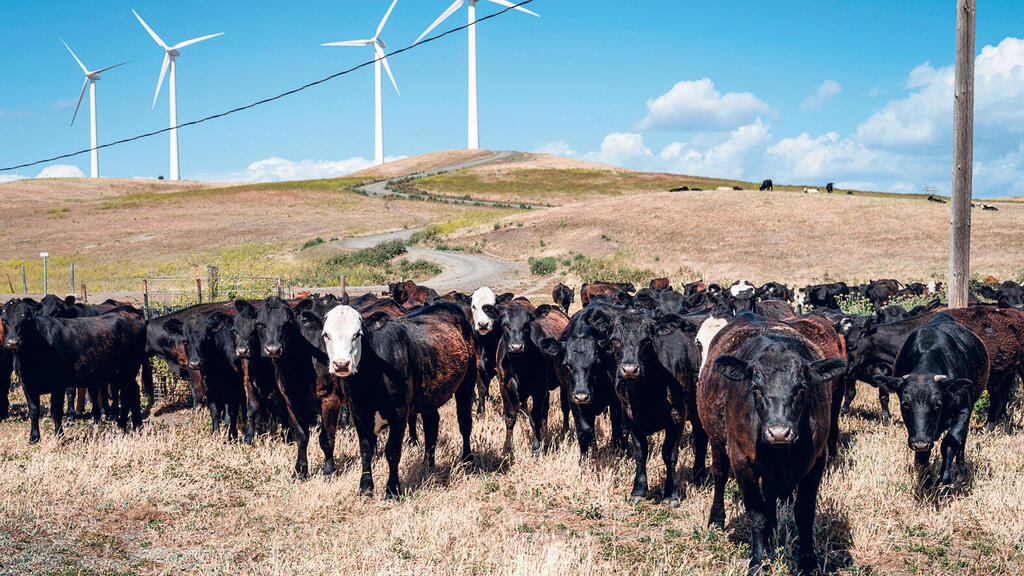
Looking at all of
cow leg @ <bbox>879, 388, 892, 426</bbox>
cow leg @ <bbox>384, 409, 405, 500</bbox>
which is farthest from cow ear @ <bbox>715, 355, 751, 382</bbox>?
cow leg @ <bbox>879, 388, 892, 426</bbox>

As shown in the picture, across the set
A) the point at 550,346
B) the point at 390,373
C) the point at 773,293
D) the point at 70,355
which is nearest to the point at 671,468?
the point at 550,346

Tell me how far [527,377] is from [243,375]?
4657mm

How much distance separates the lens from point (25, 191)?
336 ft

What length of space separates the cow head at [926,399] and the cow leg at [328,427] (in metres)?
6.39

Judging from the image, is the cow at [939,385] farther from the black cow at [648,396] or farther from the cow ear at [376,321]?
the cow ear at [376,321]

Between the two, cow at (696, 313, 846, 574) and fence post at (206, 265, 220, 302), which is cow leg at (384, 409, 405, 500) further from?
fence post at (206, 265, 220, 302)

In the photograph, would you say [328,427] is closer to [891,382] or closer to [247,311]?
[247,311]

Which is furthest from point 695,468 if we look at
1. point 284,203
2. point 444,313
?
point 284,203

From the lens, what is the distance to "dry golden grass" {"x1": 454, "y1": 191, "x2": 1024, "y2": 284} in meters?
41.4

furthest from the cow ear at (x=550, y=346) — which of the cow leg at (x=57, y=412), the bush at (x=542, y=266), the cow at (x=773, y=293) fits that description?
the bush at (x=542, y=266)

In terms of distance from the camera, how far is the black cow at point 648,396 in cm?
813

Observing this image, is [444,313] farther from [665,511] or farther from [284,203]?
[284,203]

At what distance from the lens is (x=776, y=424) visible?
5.31 meters

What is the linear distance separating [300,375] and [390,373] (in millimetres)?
1783
